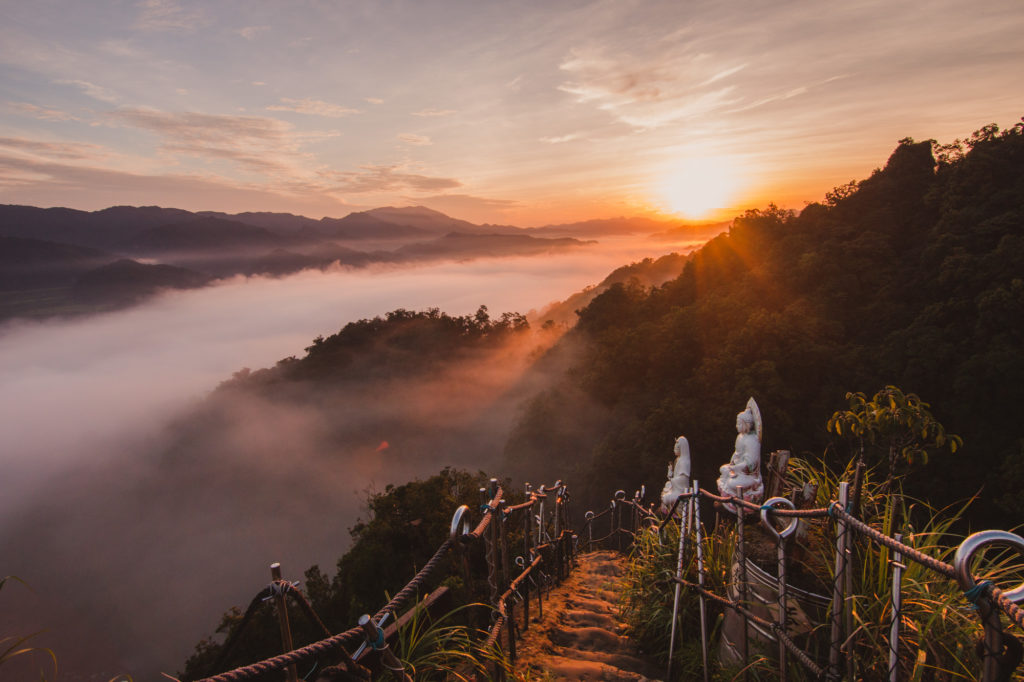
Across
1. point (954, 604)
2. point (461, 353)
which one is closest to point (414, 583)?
point (954, 604)

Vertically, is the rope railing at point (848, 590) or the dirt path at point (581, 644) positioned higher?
the rope railing at point (848, 590)

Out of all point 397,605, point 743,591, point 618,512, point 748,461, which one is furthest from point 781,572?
point 618,512

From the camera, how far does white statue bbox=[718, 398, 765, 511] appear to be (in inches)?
255

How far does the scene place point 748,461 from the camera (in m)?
6.61

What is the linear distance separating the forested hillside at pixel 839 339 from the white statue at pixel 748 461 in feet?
39.1

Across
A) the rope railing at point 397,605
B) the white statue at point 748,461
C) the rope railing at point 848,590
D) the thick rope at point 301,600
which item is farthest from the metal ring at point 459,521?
the white statue at point 748,461

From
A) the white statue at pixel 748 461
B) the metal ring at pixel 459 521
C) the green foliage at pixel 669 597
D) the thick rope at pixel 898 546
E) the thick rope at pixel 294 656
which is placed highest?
the thick rope at pixel 898 546

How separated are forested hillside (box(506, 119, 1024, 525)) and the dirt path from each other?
13.9m

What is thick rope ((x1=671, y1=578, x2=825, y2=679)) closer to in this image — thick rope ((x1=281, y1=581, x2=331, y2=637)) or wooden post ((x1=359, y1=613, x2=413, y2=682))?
wooden post ((x1=359, y1=613, x2=413, y2=682))

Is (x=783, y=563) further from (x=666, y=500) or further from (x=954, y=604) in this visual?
(x=666, y=500)

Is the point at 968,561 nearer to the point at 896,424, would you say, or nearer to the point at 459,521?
the point at 459,521

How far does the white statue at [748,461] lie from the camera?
255 inches

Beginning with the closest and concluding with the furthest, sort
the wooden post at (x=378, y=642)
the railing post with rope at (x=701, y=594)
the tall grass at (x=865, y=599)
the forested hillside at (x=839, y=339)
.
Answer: the wooden post at (x=378, y=642) < the tall grass at (x=865, y=599) < the railing post with rope at (x=701, y=594) < the forested hillside at (x=839, y=339)

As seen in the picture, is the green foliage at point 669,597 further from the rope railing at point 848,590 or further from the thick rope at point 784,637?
the thick rope at point 784,637
